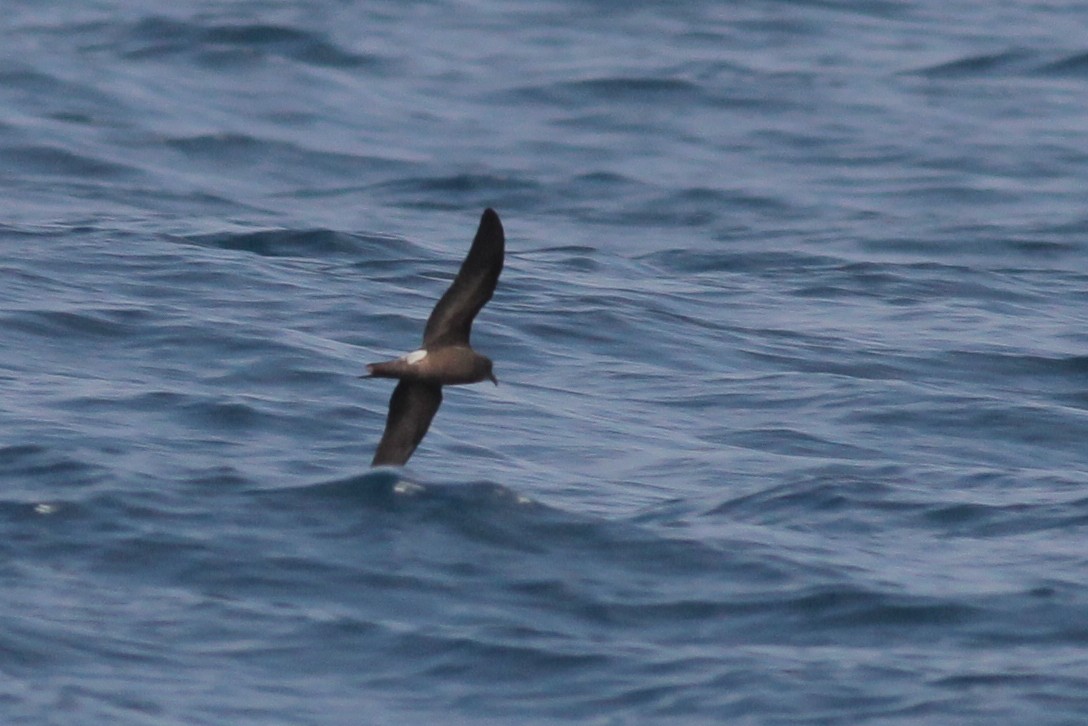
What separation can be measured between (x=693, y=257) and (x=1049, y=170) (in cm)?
622

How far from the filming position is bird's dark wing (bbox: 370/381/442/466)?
9.48 m

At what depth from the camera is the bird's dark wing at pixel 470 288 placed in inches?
355

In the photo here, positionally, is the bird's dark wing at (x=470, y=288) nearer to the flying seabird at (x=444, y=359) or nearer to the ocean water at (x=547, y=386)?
the flying seabird at (x=444, y=359)

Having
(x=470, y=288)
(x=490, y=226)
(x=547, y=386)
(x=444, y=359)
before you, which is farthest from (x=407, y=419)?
(x=547, y=386)

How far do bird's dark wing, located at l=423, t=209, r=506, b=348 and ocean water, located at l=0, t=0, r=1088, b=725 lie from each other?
4.08 feet

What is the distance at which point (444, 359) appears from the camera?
9.27 metres

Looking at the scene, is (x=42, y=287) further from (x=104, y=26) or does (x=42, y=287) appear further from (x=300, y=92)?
(x=104, y=26)

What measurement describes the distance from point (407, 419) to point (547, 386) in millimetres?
3932

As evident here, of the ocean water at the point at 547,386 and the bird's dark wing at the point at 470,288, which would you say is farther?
the bird's dark wing at the point at 470,288

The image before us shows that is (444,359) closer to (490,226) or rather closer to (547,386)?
(490,226)

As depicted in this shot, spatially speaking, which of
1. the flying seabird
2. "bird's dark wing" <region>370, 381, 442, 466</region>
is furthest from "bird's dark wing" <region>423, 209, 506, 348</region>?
"bird's dark wing" <region>370, 381, 442, 466</region>

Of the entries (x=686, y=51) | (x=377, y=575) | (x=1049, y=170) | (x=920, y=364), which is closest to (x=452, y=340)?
(x=377, y=575)

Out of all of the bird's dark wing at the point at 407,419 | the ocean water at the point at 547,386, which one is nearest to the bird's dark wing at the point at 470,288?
the bird's dark wing at the point at 407,419

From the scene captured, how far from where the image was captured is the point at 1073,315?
1648cm
